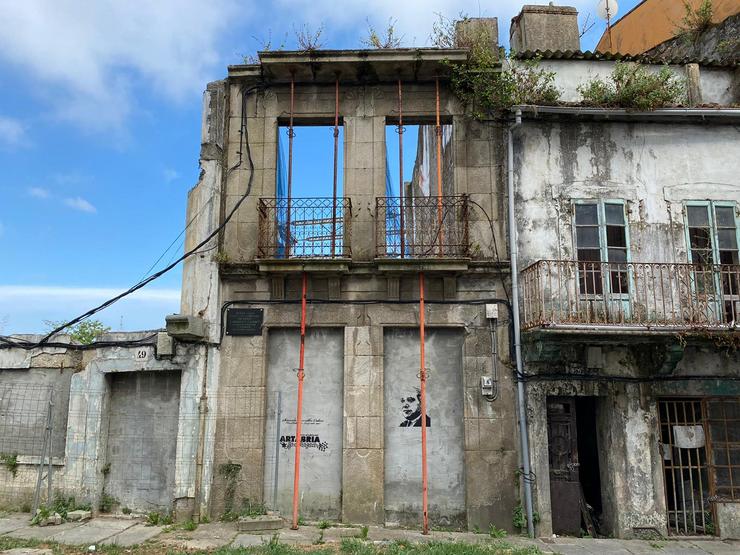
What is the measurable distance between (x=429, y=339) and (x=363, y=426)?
1.87 m

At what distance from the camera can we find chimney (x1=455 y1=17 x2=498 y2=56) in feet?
34.4

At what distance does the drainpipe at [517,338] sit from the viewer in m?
9.00

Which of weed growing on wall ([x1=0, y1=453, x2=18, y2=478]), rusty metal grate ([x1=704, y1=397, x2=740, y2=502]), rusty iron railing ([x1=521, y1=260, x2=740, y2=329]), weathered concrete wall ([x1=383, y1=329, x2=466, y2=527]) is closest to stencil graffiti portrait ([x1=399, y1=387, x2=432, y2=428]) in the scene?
weathered concrete wall ([x1=383, y1=329, x2=466, y2=527])

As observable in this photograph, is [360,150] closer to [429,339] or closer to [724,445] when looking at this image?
[429,339]

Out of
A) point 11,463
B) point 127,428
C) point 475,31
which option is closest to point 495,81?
point 475,31

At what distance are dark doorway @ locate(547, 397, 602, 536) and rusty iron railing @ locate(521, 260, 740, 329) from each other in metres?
1.70

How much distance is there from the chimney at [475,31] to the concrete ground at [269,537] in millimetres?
8380

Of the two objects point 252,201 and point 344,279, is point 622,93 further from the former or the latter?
point 252,201

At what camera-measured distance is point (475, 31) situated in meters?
10.7

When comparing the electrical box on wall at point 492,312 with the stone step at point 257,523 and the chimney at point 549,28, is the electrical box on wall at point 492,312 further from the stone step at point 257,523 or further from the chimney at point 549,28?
the chimney at point 549,28

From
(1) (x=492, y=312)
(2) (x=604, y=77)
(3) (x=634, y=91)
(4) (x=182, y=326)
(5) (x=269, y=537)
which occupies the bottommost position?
(5) (x=269, y=537)

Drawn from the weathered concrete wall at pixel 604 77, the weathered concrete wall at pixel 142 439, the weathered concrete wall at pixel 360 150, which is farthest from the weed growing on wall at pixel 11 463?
the weathered concrete wall at pixel 604 77

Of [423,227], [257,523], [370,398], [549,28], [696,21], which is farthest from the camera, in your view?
Answer: [696,21]

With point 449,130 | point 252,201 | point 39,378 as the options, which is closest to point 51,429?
point 39,378
